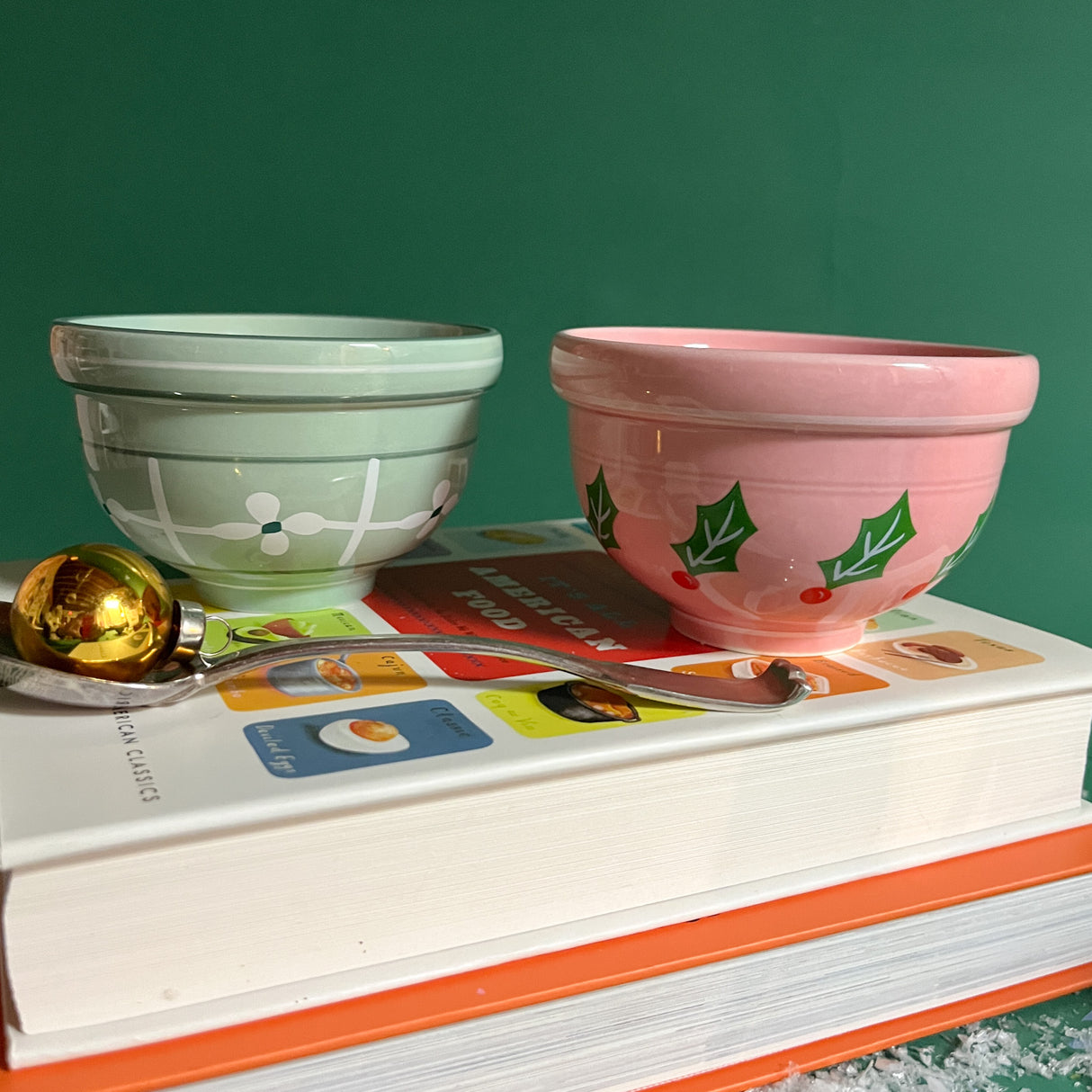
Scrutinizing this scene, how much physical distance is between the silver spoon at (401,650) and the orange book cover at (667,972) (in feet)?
0.30

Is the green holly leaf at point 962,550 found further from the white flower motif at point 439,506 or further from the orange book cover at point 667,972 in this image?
the white flower motif at point 439,506

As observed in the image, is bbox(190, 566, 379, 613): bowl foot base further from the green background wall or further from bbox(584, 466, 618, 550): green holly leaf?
the green background wall

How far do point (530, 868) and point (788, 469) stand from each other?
0.21m

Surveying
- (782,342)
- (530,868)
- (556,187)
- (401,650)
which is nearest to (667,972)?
(530,868)

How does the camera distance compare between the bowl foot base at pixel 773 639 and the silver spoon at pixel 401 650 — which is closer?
the silver spoon at pixel 401 650

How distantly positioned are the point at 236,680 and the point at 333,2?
0.79m

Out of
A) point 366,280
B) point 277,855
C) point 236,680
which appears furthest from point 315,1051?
point 366,280

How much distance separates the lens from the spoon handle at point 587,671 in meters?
0.48

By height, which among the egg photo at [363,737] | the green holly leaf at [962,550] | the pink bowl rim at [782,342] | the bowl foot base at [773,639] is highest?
the pink bowl rim at [782,342]

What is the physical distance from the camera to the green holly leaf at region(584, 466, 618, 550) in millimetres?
568

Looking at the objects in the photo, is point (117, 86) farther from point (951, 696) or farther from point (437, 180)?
point (951, 696)

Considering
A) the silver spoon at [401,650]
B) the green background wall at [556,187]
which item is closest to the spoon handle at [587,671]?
the silver spoon at [401,650]

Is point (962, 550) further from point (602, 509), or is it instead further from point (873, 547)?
point (602, 509)

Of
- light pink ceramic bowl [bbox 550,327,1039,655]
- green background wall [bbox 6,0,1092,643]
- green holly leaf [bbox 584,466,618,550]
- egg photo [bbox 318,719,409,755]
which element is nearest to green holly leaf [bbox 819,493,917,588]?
Result: light pink ceramic bowl [bbox 550,327,1039,655]
